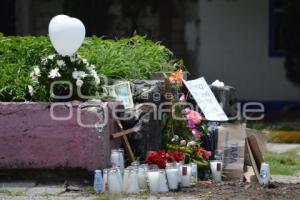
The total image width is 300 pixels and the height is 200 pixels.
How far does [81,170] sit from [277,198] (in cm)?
211

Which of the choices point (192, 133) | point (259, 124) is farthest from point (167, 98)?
point (259, 124)

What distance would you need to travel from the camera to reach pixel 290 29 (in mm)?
16078

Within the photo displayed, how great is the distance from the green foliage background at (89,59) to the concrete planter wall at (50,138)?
0.30m

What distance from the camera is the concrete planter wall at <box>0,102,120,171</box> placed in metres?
7.77

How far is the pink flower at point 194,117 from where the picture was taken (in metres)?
9.02

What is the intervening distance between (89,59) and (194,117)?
1494 mm

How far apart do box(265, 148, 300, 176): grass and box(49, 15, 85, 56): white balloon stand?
343cm

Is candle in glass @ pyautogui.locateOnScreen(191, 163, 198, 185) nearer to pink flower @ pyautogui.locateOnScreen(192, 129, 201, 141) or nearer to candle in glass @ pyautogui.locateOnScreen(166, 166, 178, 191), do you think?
candle in glass @ pyautogui.locateOnScreen(166, 166, 178, 191)

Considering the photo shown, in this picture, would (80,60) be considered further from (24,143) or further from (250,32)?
(250,32)

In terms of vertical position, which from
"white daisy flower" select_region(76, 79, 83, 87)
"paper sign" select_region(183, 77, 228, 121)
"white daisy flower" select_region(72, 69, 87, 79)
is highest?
"white daisy flower" select_region(72, 69, 87, 79)

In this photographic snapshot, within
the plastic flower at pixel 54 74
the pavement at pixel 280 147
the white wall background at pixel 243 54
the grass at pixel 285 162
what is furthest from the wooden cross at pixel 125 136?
the white wall background at pixel 243 54

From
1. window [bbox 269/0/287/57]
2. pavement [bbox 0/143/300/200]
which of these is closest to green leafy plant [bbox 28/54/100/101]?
pavement [bbox 0/143/300/200]

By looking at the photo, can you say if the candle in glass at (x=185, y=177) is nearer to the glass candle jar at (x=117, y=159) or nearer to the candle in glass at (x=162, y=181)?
the candle in glass at (x=162, y=181)

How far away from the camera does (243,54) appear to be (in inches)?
635
